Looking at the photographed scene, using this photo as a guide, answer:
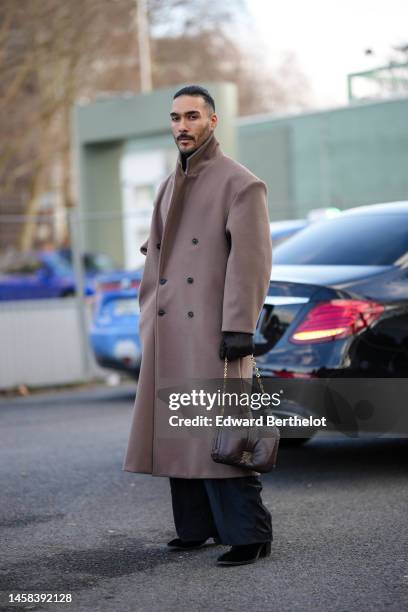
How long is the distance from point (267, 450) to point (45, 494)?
207cm

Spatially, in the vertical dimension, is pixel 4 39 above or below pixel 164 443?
above

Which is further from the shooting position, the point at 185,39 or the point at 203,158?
the point at 185,39

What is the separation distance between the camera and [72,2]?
78.1 ft

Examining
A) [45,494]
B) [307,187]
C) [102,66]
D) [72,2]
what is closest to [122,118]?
[72,2]

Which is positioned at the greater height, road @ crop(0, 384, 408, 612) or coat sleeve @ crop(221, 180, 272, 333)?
coat sleeve @ crop(221, 180, 272, 333)

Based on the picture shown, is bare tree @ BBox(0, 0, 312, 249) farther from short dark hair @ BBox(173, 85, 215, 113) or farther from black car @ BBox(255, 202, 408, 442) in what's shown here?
short dark hair @ BBox(173, 85, 215, 113)

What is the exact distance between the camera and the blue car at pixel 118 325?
36.7 ft

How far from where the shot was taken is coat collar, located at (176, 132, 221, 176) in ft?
16.3

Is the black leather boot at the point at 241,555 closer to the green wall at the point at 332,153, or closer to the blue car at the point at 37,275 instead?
the blue car at the point at 37,275

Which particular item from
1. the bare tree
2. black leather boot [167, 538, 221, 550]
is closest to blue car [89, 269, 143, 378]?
the bare tree

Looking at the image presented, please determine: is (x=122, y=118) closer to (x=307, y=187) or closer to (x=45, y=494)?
(x=307, y=187)

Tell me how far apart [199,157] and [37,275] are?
14.7 metres

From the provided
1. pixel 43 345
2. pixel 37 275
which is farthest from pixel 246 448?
pixel 37 275

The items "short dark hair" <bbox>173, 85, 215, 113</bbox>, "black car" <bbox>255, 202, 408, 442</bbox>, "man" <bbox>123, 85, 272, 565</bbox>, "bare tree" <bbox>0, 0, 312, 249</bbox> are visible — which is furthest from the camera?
"bare tree" <bbox>0, 0, 312, 249</bbox>
